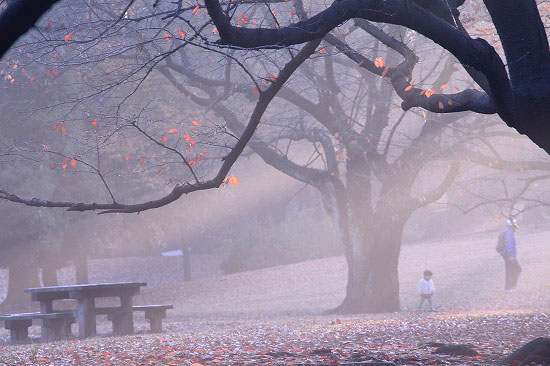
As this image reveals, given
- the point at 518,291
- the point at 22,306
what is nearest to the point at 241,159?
the point at 22,306

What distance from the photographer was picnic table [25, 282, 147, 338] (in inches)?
605

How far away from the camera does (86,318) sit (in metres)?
15.5

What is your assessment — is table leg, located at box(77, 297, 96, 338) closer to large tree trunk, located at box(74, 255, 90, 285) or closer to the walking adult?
the walking adult

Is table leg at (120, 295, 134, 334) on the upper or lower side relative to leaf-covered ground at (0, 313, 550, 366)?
upper

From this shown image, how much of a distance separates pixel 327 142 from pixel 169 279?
78.0ft

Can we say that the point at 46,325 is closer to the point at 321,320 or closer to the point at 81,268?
the point at 321,320

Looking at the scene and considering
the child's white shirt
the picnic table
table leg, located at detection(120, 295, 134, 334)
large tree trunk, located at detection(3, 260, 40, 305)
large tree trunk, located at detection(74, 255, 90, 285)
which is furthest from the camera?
large tree trunk, located at detection(74, 255, 90, 285)

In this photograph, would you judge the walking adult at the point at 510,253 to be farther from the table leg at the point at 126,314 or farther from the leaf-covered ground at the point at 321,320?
the table leg at the point at 126,314

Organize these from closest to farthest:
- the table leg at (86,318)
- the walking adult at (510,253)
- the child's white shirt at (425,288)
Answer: the table leg at (86,318) < the child's white shirt at (425,288) < the walking adult at (510,253)

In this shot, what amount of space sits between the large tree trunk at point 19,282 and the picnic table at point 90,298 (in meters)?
12.7

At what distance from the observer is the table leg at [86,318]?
50.8ft

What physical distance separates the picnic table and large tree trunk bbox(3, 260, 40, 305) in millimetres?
12710

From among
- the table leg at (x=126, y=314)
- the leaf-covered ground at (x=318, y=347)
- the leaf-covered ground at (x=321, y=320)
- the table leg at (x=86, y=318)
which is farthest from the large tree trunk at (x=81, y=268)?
the leaf-covered ground at (x=318, y=347)

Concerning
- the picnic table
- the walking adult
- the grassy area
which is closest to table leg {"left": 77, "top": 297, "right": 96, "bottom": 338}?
the picnic table
